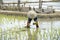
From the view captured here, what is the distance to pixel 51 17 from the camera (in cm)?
1184

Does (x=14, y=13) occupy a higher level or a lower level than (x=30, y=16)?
lower

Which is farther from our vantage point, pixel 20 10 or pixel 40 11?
pixel 20 10

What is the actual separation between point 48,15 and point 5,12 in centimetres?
295

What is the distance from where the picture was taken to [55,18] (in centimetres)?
1172

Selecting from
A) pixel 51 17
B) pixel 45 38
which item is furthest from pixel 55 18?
pixel 45 38

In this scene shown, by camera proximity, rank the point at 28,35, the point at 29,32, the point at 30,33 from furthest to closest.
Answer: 1. the point at 29,32
2. the point at 30,33
3. the point at 28,35

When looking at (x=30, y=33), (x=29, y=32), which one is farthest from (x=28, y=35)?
(x=29, y=32)

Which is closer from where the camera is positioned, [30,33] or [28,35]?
[28,35]

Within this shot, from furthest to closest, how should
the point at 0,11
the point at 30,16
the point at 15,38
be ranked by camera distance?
1. the point at 0,11
2. the point at 30,16
3. the point at 15,38

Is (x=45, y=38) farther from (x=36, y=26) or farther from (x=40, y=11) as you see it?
(x=40, y=11)

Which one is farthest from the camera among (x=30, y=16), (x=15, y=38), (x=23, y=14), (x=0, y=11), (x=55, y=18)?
(x=0, y=11)

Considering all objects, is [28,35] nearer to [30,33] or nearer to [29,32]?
[30,33]

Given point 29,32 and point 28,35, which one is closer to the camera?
point 28,35

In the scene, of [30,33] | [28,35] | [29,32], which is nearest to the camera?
[28,35]
